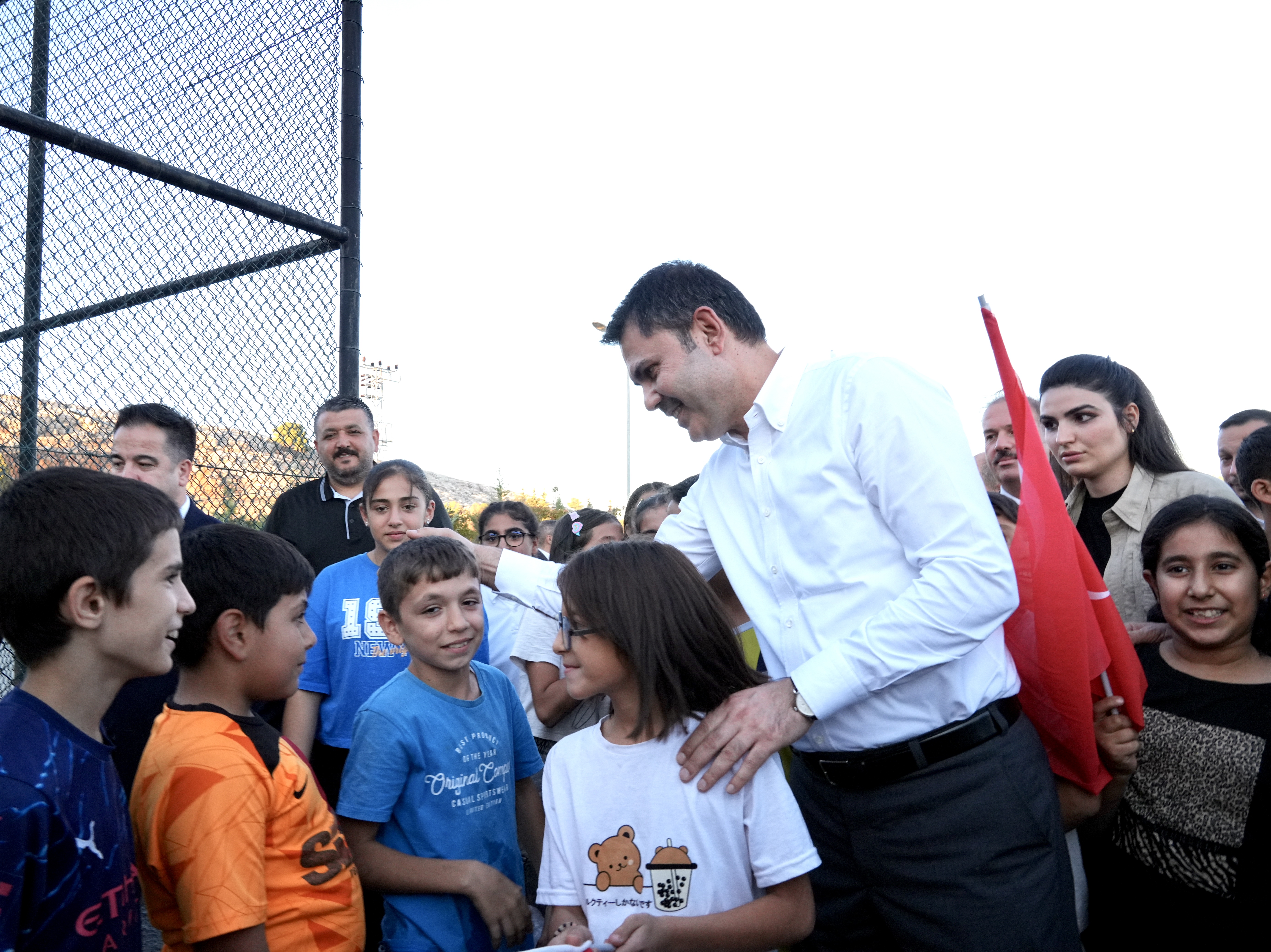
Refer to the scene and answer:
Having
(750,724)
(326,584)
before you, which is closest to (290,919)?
(750,724)

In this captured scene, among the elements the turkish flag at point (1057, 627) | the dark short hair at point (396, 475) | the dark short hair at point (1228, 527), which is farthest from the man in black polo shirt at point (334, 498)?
the dark short hair at point (1228, 527)

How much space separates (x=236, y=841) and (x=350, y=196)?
3.09 m

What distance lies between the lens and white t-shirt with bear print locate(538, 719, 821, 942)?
1773mm

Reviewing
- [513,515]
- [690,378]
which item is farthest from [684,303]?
[513,515]

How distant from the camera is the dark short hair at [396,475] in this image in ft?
11.5

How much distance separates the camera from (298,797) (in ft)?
6.22

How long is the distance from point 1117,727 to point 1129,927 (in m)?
0.60

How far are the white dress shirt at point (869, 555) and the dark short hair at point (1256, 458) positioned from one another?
46.6 inches

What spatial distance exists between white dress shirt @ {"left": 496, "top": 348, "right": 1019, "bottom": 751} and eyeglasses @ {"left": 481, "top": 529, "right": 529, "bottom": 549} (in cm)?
248

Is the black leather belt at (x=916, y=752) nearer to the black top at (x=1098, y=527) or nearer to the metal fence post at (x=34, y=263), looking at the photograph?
the black top at (x=1098, y=527)

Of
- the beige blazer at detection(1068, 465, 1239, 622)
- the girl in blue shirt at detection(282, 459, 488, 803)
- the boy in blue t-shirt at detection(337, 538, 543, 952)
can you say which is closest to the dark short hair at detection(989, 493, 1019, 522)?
the beige blazer at detection(1068, 465, 1239, 622)

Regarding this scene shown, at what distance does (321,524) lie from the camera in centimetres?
408

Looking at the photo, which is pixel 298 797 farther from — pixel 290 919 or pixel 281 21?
pixel 281 21

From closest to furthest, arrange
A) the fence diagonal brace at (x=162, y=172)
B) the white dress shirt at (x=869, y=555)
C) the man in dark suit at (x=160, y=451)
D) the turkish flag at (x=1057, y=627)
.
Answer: the white dress shirt at (x=869, y=555) → the turkish flag at (x=1057, y=627) → the fence diagonal brace at (x=162, y=172) → the man in dark suit at (x=160, y=451)
